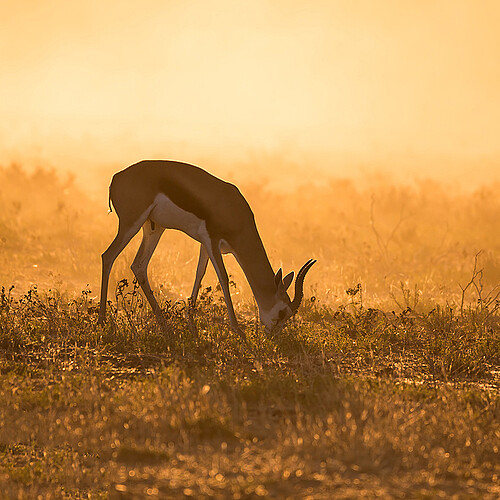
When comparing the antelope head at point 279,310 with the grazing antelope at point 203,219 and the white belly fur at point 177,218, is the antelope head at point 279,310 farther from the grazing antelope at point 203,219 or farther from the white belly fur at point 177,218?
the white belly fur at point 177,218

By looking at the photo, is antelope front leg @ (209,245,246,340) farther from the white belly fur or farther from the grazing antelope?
the white belly fur

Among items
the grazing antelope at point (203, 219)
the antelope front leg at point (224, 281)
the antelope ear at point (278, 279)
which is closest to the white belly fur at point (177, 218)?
the grazing antelope at point (203, 219)

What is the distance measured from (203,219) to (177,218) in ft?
1.20

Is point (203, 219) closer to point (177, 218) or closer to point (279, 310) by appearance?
point (177, 218)

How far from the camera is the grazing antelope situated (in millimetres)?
10234

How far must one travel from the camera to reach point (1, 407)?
22.8ft

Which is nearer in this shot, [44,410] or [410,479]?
[410,479]

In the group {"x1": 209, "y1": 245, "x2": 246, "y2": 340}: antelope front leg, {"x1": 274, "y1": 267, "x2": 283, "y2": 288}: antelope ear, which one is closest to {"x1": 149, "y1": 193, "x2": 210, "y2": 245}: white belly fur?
{"x1": 209, "y1": 245, "x2": 246, "y2": 340}: antelope front leg

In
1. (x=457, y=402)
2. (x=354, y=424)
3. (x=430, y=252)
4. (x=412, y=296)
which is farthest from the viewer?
(x=430, y=252)

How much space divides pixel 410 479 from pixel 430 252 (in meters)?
16.0

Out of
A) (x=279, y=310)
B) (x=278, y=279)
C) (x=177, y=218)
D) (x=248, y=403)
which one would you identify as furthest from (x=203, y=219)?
(x=248, y=403)

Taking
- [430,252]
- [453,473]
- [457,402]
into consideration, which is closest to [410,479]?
[453,473]

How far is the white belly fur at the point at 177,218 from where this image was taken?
412 inches

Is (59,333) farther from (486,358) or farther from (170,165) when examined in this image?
(486,358)
